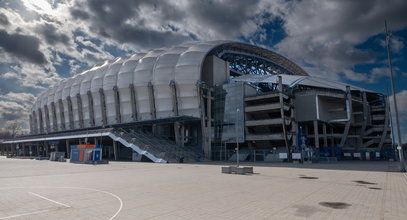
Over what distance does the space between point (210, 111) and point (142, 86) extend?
19262 mm

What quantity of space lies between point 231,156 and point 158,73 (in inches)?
1095

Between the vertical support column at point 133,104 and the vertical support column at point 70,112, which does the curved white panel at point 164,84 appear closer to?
the vertical support column at point 133,104

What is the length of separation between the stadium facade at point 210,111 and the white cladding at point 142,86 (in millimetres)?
259

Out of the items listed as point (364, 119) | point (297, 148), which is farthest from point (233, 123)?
point (364, 119)

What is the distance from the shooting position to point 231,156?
2488 inches

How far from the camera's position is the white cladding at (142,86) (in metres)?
68.7

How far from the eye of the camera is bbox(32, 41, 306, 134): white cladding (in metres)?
68.7

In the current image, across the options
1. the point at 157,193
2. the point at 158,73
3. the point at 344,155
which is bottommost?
the point at 344,155

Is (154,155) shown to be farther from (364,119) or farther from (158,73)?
(364,119)

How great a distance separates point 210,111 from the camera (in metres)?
68.9

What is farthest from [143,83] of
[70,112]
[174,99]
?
[70,112]

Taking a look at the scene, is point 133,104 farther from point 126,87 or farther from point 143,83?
point 143,83

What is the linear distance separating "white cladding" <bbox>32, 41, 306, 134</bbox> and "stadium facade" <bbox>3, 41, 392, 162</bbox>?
0.26m

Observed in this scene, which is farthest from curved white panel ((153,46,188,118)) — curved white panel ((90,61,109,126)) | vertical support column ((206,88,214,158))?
curved white panel ((90,61,109,126))
